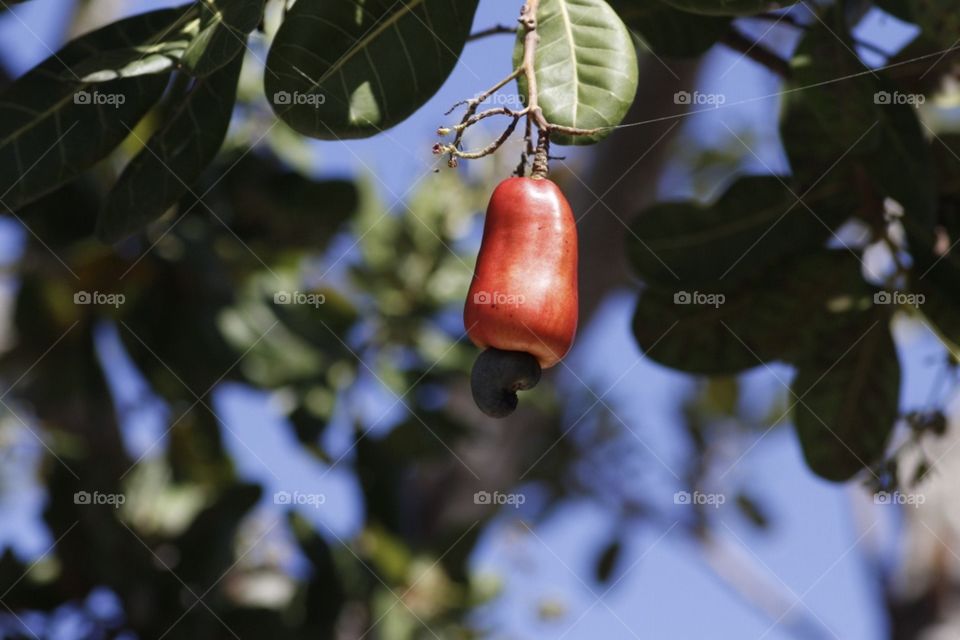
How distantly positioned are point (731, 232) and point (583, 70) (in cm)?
65

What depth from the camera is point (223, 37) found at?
3.42 feet

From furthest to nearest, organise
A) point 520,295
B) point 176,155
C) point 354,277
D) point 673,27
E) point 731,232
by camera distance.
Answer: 1. point 354,277
2. point 731,232
3. point 673,27
4. point 176,155
5. point 520,295

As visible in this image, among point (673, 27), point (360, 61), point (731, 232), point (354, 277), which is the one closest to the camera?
point (360, 61)

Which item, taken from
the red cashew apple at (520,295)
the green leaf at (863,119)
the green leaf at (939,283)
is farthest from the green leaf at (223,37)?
the green leaf at (939,283)

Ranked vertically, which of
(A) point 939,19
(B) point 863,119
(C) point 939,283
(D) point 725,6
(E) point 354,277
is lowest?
(E) point 354,277

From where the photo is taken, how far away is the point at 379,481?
2.70m

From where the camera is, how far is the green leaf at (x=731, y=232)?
5.35ft

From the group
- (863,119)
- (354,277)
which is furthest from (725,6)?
(354,277)

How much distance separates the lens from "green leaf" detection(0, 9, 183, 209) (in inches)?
49.4

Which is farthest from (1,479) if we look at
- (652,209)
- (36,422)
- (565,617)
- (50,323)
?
(652,209)

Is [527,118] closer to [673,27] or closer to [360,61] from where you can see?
[360,61]

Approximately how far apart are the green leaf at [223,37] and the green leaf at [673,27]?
59 cm

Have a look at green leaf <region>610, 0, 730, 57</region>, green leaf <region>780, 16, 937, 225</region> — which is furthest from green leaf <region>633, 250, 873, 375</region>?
green leaf <region>610, 0, 730, 57</region>

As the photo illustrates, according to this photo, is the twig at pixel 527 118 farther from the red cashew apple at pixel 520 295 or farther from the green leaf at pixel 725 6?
the green leaf at pixel 725 6
